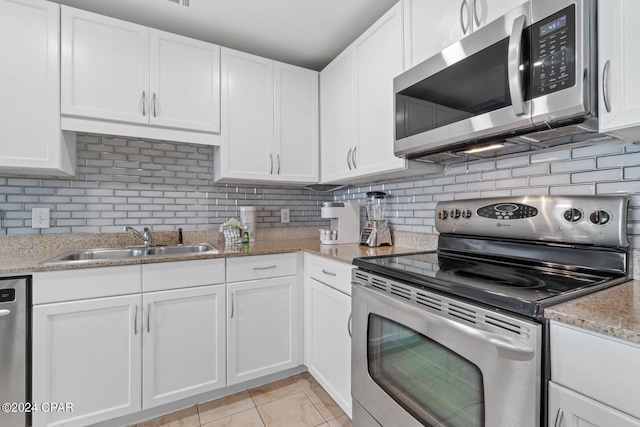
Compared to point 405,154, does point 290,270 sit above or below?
below

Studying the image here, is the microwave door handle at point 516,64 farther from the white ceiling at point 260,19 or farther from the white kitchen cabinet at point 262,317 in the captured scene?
the white kitchen cabinet at point 262,317

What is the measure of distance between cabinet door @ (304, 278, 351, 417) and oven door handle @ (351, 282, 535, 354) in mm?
470

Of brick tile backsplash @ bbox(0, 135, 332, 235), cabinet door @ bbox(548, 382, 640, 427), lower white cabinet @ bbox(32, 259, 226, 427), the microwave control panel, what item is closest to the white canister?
brick tile backsplash @ bbox(0, 135, 332, 235)

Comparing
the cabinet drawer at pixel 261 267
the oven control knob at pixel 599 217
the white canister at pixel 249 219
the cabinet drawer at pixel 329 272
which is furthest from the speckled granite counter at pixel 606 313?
the white canister at pixel 249 219

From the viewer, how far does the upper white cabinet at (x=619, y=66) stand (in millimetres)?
805

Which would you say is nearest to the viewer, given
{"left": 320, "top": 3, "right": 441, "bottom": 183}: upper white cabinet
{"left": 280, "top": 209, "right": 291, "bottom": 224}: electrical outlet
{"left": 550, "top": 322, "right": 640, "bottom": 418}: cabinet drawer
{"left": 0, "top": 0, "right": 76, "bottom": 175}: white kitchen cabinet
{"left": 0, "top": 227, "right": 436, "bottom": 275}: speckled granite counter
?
{"left": 550, "top": 322, "right": 640, "bottom": 418}: cabinet drawer

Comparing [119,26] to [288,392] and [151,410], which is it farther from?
[288,392]

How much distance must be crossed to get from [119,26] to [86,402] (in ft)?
6.83

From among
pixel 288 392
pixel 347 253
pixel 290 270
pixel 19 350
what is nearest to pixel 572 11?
pixel 347 253

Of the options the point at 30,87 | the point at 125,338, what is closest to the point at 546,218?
the point at 125,338

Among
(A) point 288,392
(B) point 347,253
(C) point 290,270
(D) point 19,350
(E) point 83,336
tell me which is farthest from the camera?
(C) point 290,270

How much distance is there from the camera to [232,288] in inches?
70.6

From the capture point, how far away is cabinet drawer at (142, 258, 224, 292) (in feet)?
5.18

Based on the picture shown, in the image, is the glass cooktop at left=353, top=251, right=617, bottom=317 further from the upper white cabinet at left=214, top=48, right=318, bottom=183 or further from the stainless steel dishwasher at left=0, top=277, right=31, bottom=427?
the stainless steel dishwasher at left=0, top=277, right=31, bottom=427
